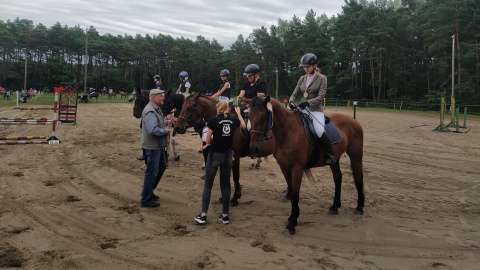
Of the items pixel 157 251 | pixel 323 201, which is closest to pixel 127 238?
pixel 157 251

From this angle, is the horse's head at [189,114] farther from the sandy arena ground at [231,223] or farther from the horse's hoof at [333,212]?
the horse's hoof at [333,212]

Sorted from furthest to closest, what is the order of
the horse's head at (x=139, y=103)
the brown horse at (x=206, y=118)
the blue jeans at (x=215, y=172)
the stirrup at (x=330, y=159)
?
1. the horse's head at (x=139, y=103)
2. the brown horse at (x=206, y=118)
3. the stirrup at (x=330, y=159)
4. the blue jeans at (x=215, y=172)

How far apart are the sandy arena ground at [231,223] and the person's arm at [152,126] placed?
5.02ft

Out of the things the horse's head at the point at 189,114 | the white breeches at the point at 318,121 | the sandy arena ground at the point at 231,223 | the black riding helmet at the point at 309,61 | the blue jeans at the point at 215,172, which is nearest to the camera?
the sandy arena ground at the point at 231,223

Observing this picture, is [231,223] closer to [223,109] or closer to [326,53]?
[223,109]

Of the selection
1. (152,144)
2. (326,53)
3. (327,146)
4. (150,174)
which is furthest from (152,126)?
(326,53)

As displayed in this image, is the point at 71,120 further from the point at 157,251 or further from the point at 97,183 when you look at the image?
the point at 157,251

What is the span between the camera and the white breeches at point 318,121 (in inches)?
222

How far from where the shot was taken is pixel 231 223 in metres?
5.64

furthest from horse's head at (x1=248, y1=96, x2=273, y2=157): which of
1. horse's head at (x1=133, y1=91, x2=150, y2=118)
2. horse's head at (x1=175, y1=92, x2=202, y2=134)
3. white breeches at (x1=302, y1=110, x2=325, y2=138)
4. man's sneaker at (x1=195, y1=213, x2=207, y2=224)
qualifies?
horse's head at (x1=133, y1=91, x2=150, y2=118)

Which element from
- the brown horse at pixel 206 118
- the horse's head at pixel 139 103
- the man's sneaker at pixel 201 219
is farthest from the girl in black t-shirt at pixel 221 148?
the horse's head at pixel 139 103

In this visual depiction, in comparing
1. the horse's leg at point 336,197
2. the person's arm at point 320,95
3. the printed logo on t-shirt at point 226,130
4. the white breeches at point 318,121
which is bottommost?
the horse's leg at point 336,197

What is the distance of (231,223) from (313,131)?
86.6 inches

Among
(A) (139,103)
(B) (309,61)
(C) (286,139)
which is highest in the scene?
(B) (309,61)
